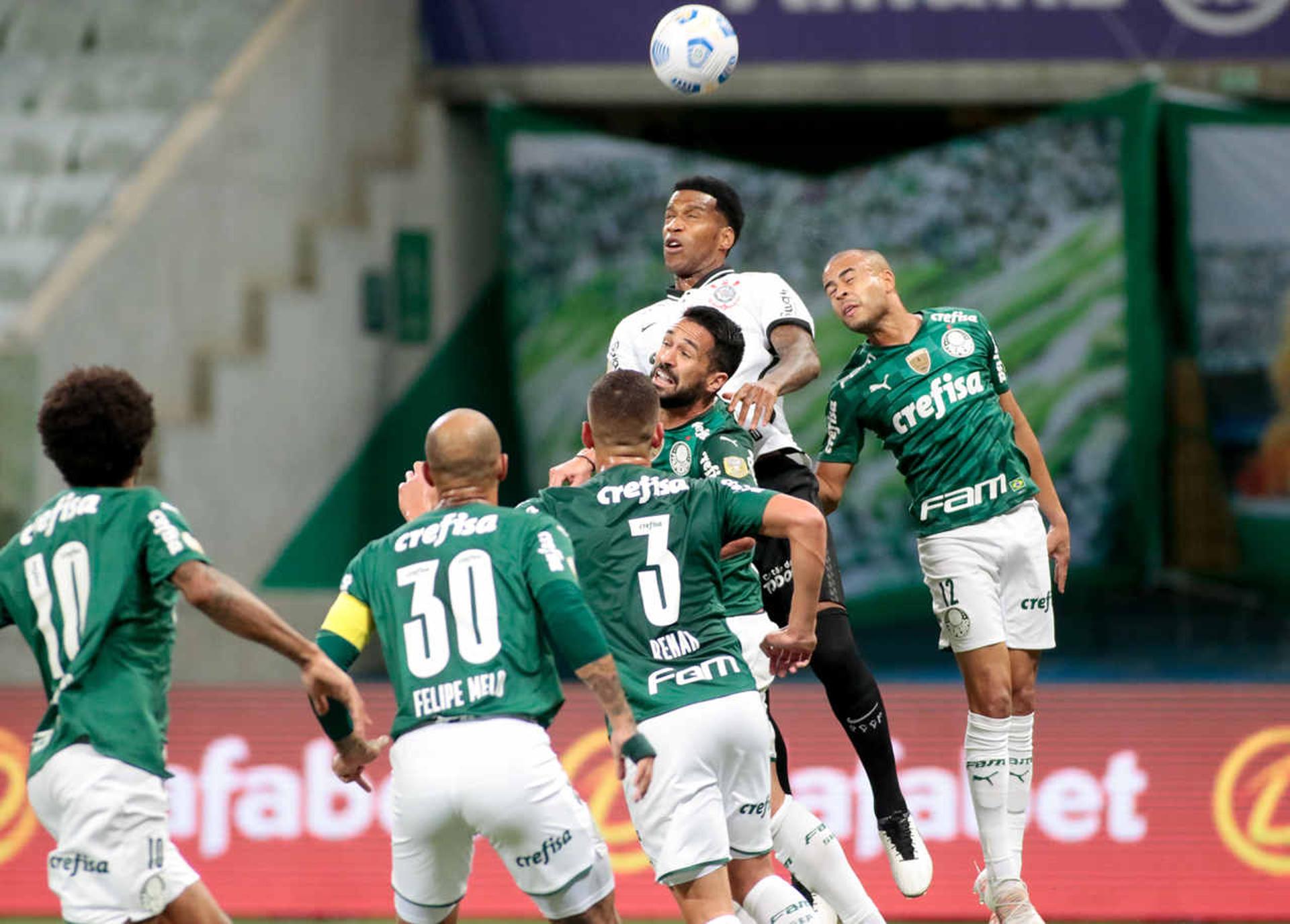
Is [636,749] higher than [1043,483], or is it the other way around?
[1043,483]

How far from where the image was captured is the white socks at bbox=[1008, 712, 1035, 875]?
8.02 m

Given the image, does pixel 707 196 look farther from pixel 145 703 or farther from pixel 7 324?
pixel 7 324

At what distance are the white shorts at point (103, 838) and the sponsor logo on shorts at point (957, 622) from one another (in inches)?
137

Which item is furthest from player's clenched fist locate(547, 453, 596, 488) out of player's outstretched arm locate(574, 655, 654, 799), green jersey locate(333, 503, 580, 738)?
player's outstretched arm locate(574, 655, 654, 799)

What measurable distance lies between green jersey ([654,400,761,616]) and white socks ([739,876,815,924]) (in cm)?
98

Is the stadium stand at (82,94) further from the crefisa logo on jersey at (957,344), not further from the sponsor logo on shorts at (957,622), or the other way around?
the sponsor logo on shorts at (957,622)

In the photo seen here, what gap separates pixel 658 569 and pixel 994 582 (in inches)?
87.0

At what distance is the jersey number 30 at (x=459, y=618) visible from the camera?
581cm

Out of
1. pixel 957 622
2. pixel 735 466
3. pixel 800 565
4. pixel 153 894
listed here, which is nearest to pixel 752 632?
pixel 735 466

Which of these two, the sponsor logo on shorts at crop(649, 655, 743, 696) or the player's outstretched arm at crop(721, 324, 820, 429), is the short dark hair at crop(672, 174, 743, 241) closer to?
the player's outstretched arm at crop(721, 324, 820, 429)

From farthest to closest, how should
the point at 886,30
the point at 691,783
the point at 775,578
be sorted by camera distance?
the point at 886,30 → the point at 775,578 → the point at 691,783

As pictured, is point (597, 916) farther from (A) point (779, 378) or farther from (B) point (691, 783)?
(A) point (779, 378)

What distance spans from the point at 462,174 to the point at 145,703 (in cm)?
1222

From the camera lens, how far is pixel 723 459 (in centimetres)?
710
